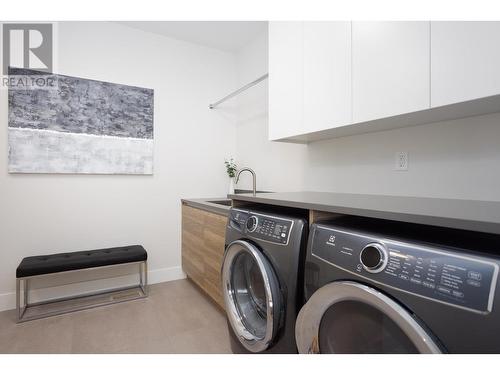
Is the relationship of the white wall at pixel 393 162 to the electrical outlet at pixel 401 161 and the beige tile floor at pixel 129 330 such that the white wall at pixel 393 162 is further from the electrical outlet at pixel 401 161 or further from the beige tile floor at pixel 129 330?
the beige tile floor at pixel 129 330

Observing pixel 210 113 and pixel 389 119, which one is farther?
pixel 210 113

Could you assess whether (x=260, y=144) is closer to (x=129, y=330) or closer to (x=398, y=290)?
(x=129, y=330)

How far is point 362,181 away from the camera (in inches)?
69.4

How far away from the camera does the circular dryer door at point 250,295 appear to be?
3.81ft

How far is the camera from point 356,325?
33.4 inches

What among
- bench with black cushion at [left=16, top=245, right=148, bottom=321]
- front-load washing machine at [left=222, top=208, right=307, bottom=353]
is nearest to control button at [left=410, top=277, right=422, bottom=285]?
front-load washing machine at [left=222, top=208, right=307, bottom=353]

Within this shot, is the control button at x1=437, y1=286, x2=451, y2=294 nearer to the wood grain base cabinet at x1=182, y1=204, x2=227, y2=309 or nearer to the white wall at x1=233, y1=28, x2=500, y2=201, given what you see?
the white wall at x1=233, y1=28, x2=500, y2=201

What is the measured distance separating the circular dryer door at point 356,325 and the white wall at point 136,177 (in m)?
2.19

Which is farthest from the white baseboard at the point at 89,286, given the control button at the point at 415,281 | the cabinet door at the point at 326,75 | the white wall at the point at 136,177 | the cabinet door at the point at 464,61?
the cabinet door at the point at 464,61

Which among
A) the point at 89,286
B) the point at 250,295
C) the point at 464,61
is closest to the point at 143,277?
the point at 89,286

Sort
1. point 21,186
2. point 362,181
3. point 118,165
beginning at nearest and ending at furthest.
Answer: point 362,181
point 21,186
point 118,165
